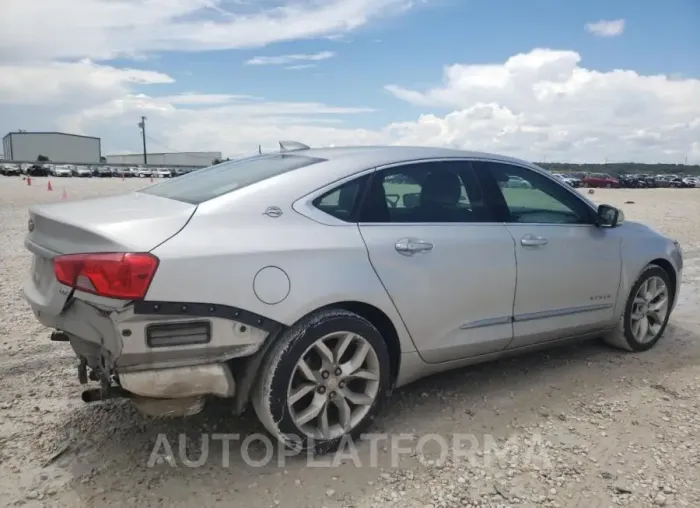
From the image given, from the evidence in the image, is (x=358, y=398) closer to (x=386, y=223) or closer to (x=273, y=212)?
(x=386, y=223)

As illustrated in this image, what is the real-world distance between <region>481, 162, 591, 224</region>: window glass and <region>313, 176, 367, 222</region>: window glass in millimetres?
1085

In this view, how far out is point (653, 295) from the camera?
477 cm

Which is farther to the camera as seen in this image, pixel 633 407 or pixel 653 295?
pixel 653 295

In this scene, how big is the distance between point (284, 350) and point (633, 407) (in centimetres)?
230

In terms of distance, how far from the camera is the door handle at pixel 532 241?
12.4 ft

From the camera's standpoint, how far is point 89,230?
2.68 metres

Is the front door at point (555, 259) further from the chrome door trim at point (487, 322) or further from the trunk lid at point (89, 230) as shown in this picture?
the trunk lid at point (89, 230)

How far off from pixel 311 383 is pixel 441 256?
1.03 meters

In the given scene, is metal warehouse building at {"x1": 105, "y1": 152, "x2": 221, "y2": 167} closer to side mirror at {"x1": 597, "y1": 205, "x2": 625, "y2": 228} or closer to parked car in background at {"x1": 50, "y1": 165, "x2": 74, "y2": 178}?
parked car in background at {"x1": 50, "y1": 165, "x2": 74, "y2": 178}

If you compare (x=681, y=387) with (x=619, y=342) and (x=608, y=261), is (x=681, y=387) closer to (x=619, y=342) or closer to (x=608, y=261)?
(x=619, y=342)

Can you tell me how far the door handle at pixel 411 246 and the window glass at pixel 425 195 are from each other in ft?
0.46

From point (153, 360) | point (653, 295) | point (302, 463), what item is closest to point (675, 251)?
point (653, 295)

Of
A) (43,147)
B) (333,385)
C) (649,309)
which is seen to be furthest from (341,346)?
(43,147)

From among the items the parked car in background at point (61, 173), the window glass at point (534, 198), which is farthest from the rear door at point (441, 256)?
the parked car in background at point (61, 173)
